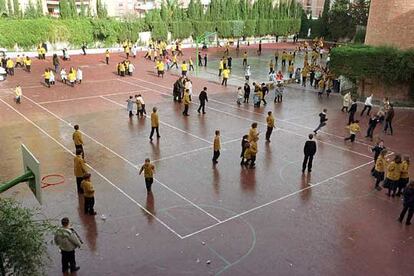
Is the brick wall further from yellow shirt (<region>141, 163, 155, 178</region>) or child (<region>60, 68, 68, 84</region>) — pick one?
child (<region>60, 68, 68, 84</region>)

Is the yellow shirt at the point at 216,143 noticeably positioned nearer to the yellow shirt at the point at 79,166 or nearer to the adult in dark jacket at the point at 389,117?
the yellow shirt at the point at 79,166

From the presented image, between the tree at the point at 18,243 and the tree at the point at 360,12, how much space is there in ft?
198

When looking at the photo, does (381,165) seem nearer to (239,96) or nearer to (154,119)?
(154,119)

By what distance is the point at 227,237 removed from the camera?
10344 mm

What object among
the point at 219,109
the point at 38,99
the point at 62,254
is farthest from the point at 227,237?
the point at 38,99

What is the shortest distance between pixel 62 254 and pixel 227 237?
12.9 ft

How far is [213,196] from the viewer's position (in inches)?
496

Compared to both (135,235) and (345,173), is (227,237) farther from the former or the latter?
(345,173)

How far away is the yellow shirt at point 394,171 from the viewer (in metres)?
12.5

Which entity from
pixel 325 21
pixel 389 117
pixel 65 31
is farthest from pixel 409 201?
pixel 325 21

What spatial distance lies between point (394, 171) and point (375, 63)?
15.5 m

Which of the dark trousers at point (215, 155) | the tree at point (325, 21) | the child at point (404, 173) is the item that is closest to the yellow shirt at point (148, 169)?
the dark trousers at point (215, 155)

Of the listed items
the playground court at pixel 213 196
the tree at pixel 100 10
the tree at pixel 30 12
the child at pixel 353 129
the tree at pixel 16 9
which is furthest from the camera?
the tree at pixel 100 10

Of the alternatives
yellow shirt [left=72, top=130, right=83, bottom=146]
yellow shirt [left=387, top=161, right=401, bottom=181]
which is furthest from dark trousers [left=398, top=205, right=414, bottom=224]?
yellow shirt [left=72, top=130, right=83, bottom=146]
